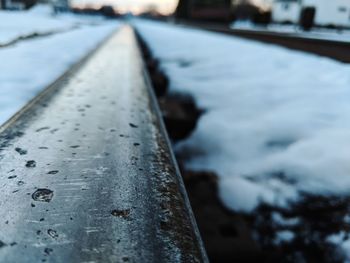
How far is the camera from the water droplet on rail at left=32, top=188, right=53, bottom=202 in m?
0.65

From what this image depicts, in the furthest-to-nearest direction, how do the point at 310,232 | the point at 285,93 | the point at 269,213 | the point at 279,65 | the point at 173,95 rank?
the point at 279,65, the point at 173,95, the point at 285,93, the point at 269,213, the point at 310,232

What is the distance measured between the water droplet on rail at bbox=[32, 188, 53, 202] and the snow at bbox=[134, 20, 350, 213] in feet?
2.95

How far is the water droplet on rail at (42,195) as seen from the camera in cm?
65

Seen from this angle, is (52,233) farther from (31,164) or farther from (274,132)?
(274,132)

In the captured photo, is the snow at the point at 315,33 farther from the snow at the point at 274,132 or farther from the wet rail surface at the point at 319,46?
the snow at the point at 274,132

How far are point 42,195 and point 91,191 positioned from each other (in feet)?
0.28

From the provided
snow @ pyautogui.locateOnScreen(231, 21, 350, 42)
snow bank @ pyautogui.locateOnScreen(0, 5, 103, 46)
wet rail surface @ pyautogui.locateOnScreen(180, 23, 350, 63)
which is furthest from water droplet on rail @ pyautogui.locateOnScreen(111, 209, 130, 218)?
snow @ pyautogui.locateOnScreen(231, 21, 350, 42)

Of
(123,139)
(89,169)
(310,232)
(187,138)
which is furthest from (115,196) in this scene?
(187,138)

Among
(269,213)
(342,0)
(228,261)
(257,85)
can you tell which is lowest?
(228,261)

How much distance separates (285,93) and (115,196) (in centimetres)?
187

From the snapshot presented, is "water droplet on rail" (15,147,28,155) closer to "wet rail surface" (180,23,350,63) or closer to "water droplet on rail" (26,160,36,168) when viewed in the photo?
"water droplet on rail" (26,160,36,168)

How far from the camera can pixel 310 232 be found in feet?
4.04

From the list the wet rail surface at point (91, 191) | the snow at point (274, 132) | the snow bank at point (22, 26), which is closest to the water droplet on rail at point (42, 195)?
the wet rail surface at point (91, 191)

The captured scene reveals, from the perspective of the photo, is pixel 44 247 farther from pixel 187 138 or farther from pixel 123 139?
pixel 187 138
